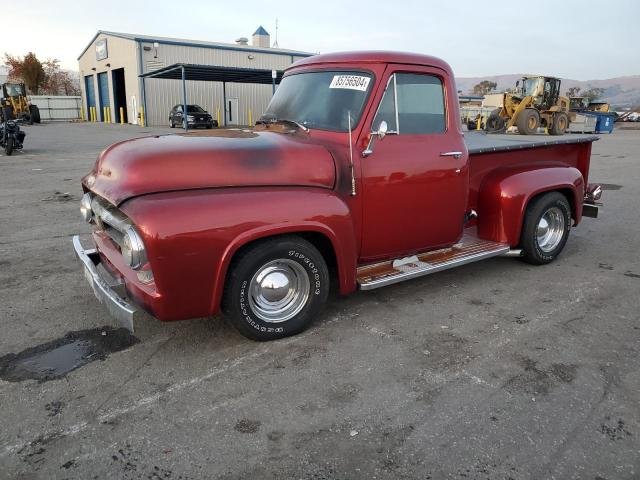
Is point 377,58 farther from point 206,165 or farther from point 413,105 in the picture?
point 206,165

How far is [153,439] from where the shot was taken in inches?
101

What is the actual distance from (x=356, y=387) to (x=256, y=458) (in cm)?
82

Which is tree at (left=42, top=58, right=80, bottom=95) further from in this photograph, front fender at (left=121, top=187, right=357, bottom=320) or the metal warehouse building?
front fender at (left=121, top=187, right=357, bottom=320)

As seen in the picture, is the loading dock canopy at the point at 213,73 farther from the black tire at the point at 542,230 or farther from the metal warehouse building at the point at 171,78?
the black tire at the point at 542,230

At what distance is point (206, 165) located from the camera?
320cm

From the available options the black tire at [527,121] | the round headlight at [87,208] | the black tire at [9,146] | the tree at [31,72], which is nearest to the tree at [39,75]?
the tree at [31,72]

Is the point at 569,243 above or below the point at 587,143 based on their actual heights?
below

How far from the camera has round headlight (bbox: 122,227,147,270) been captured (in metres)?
2.96

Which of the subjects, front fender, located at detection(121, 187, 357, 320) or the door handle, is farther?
the door handle

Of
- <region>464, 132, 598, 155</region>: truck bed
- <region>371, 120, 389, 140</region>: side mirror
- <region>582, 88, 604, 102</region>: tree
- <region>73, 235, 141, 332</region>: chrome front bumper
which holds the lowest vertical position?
<region>73, 235, 141, 332</region>: chrome front bumper

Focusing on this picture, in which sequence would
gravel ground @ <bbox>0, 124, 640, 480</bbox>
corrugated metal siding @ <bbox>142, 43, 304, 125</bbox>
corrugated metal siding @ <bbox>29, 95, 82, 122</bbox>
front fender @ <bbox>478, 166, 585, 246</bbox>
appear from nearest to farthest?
1. gravel ground @ <bbox>0, 124, 640, 480</bbox>
2. front fender @ <bbox>478, 166, 585, 246</bbox>
3. corrugated metal siding @ <bbox>142, 43, 304, 125</bbox>
4. corrugated metal siding @ <bbox>29, 95, 82, 122</bbox>

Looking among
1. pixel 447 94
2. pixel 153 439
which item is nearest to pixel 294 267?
pixel 153 439

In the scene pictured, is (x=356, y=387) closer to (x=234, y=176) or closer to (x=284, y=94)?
(x=234, y=176)

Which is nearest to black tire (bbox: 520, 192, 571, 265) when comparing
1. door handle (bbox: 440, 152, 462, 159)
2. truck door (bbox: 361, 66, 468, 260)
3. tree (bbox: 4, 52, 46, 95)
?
truck door (bbox: 361, 66, 468, 260)
